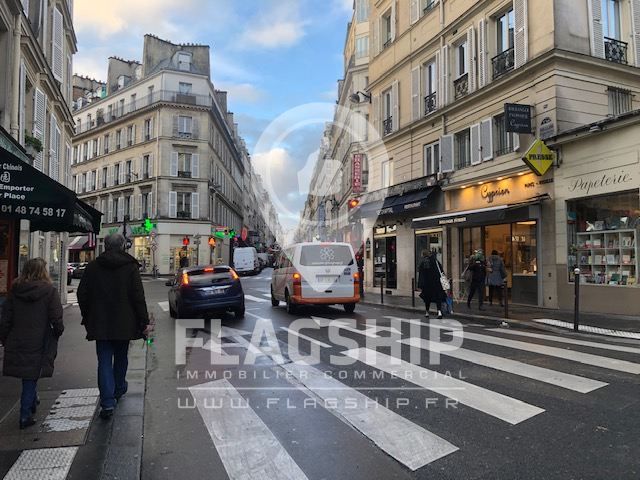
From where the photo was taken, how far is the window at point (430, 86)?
19.2 meters

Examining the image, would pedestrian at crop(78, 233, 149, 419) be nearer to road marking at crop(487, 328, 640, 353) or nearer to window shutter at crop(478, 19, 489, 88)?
road marking at crop(487, 328, 640, 353)

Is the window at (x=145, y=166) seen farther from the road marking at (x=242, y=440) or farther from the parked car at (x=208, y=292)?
the road marking at (x=242, y=440)

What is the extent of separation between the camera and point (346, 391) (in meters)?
5.33

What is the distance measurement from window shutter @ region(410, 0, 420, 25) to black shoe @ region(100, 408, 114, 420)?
20.0 meters

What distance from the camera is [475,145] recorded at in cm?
1641

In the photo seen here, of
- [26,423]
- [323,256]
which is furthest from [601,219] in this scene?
A: [26,423]

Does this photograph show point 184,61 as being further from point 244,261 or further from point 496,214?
point 496,214

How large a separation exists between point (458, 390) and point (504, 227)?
11.3m

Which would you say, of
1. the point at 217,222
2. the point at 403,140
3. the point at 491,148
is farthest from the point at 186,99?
the point at 491,148

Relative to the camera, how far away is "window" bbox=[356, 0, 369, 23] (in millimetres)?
36344

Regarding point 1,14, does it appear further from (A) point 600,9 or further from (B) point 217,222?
(B) point 217,222

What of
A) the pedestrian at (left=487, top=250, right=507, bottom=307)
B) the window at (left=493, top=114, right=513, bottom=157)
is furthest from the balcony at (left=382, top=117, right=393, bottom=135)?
the pedestrian at (left=487, top=250, right=507, bottom=307)

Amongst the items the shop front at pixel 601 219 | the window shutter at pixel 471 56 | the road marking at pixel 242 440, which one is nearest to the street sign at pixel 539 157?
the shop front at pixel 601 219

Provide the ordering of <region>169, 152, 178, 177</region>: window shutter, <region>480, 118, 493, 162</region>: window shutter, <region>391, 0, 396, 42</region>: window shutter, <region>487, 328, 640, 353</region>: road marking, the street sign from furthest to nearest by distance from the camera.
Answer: <region>169, 152, 178, 177</region>: window shutter < <region>391, 0, 396, 42</region>: window shutter < <region>480, 118, 493, 162</region>: window shutter < the street sign < <region>487, 328, 640, 353</region>: road marking
